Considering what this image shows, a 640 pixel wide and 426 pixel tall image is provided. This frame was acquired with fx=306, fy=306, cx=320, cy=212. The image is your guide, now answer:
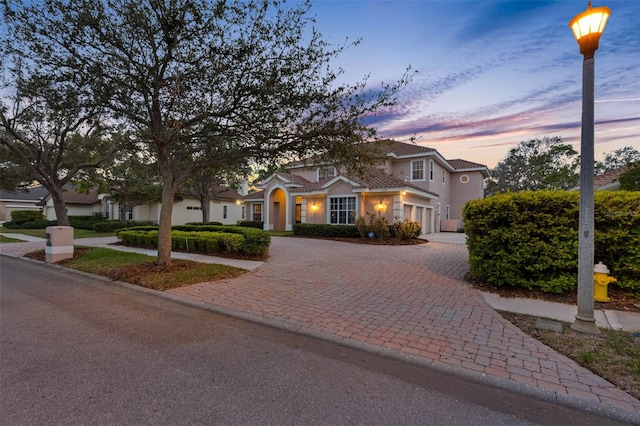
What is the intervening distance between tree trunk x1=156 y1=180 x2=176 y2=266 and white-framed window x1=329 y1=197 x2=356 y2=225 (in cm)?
1244

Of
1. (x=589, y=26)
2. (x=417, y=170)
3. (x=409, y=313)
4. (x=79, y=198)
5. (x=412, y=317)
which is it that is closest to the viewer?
(x=589, y=26)

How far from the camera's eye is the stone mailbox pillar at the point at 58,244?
33.9 ft

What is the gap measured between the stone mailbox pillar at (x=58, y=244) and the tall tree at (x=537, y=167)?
27056 millimetres

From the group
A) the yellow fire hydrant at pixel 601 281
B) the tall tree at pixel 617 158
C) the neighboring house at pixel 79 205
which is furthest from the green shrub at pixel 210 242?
the tall tree at pixel 617 158

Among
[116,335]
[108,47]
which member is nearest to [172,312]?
[116,335]

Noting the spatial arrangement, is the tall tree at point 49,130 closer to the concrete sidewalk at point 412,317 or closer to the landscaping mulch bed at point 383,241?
the concrete sidewalk at point 412,317

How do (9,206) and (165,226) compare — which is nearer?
(165,226)

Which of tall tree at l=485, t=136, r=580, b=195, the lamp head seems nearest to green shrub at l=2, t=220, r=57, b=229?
the lamp head

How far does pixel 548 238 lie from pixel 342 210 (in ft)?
46.6

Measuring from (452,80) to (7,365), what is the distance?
12290 mm

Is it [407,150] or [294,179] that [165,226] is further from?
[407,150]

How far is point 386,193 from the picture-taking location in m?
18.6

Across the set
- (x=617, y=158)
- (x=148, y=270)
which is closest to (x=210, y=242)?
(x=148, y=270)

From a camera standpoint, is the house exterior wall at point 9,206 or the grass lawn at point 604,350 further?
the house exterior wall at point 9,206
